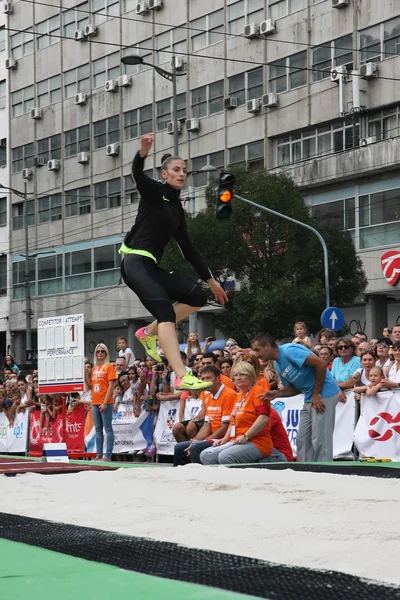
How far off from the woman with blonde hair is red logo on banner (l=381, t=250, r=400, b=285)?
20.7m

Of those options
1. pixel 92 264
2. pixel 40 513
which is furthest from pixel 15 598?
pixel 92 264

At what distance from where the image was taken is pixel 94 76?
49.4 metres

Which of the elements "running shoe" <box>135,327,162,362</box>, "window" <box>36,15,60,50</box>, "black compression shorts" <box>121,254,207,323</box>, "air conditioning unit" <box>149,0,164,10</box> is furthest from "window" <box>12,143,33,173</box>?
"black compression shorts" <box>121,254,207,323</box>

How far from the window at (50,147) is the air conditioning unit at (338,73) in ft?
62.6

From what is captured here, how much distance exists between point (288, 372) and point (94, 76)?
41789 mm

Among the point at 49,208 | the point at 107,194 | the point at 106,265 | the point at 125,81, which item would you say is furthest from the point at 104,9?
the point at 106,265

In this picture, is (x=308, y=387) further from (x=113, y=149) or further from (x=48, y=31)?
(x=48, y=31)

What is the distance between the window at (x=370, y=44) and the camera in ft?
119

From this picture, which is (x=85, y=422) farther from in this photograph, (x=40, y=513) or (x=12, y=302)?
(x=12, y=302)

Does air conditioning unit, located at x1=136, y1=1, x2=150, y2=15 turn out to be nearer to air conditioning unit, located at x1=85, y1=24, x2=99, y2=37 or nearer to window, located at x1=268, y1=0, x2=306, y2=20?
air conditioning unit, located at x1=85, y1=24, x2=99, y2=37

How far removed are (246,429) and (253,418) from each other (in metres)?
0.13

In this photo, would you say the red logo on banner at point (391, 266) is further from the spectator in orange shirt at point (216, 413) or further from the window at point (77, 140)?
the spectator in orange shirt at point (216, 413)

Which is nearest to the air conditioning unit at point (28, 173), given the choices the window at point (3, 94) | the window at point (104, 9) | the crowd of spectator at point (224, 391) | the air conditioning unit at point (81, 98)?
the window at point (3, 94)

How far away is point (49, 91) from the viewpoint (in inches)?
2066
